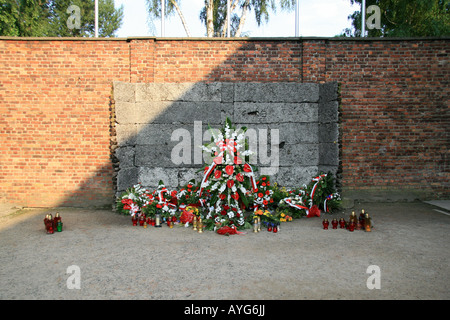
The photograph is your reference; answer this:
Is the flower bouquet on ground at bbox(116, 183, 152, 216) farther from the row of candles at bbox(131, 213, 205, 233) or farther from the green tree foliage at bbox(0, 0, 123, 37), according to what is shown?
the green tree foliage at bbox(0, 0, 123, 37)

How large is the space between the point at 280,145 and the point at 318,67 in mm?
2030

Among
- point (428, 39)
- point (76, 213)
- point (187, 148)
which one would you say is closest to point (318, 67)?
point (428, 39)

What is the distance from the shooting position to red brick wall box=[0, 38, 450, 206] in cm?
709

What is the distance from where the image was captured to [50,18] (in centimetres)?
2514

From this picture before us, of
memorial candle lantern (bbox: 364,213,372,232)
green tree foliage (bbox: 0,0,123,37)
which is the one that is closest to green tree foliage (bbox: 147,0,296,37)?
green tree foliage (bbox: 0,0,123,37)

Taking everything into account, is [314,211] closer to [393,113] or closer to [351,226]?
[351,226]

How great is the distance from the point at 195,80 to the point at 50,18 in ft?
80.4

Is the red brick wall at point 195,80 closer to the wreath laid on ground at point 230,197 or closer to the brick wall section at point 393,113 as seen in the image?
the brick wall section at point 393,113

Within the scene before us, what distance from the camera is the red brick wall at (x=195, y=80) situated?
709cm

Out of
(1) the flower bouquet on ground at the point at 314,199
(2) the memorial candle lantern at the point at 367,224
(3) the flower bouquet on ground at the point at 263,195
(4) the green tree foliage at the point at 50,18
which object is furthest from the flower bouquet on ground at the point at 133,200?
(4) the green tree foliage at the point at 50,18

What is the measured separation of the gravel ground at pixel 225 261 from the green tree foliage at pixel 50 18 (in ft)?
37.7

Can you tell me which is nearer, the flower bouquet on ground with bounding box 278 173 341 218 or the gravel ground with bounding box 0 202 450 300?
the gravel ground with bounding box 0 202 450 300

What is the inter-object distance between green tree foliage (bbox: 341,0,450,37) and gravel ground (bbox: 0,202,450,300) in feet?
32.9
